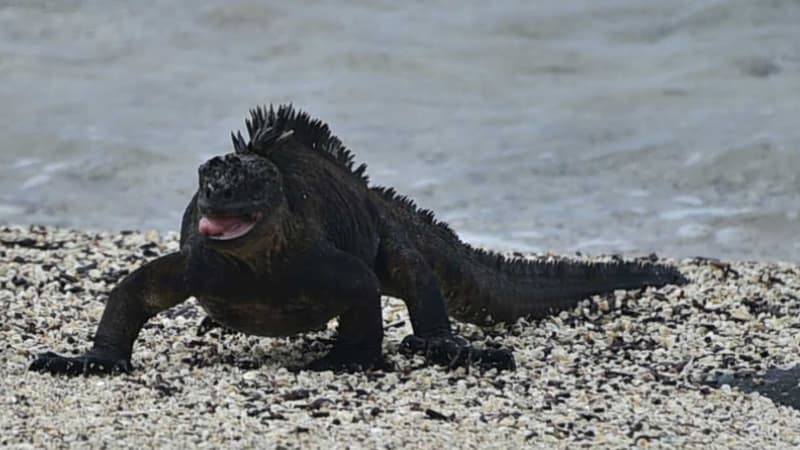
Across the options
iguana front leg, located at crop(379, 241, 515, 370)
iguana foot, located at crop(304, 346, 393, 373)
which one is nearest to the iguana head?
iguana foot, located at crop(304, 346, 393, 373)

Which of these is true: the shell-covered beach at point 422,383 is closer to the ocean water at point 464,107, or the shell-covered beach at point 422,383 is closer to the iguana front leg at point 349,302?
the iguana front leg at point 349,302

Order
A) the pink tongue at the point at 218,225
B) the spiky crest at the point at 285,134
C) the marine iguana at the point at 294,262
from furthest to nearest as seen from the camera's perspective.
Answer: the spiky crest at the point at 285,134 < the marine iguana at the point at 294,262 < the pink tongue at the point at 218,225

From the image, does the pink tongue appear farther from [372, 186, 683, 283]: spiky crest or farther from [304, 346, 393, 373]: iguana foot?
[372, 186, 683, 283]: spiky crest

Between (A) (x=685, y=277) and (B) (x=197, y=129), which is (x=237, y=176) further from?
(B) (x=197, y=129)

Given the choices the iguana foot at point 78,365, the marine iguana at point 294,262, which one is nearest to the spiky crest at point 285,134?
the marine iguana at point 294,262

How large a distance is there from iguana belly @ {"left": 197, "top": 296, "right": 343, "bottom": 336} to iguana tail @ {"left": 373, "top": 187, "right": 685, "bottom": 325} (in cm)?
92

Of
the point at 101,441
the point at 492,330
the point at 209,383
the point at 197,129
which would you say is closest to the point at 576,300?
the point at 492,330

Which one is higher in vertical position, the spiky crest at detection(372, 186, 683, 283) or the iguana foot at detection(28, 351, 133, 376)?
the spiky crest at detection(372, 186, 683, 283)

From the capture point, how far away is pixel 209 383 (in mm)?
5691

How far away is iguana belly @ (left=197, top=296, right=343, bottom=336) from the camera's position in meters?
5.82

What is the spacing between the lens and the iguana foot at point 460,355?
614 centimetres

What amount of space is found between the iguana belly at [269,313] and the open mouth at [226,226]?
0.40 meters

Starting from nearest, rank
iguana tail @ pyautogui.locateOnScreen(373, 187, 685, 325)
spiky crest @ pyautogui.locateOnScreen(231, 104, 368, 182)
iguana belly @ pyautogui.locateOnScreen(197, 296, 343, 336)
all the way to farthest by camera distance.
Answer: iguana belly @ pyautogui.locateOnScreen(197, 296, 343, 336) → spiky crest @ pyautogui.locateOnScreen(231, 104, 368, 182) → iguana tail @ pyautogui.locateOnScreen(373, 187, 685, 325)

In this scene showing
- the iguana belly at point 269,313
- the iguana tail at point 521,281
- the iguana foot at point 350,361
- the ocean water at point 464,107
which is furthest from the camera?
the ocean water at point 464,107
